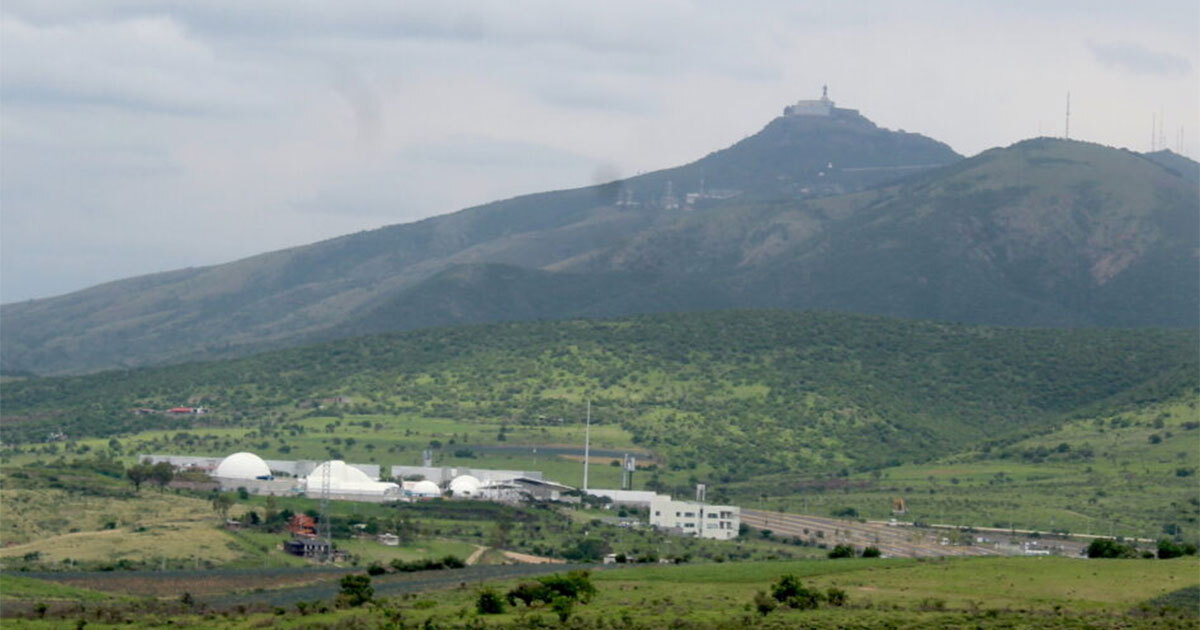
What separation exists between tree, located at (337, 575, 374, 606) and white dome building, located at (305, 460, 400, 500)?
234 feet

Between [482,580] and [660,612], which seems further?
[482,580]

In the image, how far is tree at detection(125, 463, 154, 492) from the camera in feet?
471

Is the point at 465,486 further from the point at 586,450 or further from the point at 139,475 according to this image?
the point at 139,475

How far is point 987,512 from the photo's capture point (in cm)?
15600

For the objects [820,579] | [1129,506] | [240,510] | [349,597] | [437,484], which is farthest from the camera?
[437,484]

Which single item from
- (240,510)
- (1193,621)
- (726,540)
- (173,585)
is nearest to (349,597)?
(173,585)

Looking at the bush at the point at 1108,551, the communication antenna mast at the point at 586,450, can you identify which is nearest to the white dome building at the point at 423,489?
the communication antenna mast at the point at 586,450

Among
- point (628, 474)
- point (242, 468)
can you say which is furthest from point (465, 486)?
point (628, 474)

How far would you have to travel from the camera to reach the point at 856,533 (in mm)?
143875

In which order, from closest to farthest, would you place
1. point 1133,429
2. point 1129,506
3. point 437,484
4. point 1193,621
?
point 1193,621
point 1129,506
point 437,484
point 1133,429

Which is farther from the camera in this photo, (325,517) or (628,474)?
(628,474)

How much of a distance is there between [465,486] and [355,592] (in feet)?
263

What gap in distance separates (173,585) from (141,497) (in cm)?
4380

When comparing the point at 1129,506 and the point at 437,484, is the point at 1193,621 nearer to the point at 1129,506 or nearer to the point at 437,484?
the point at 1129,506
